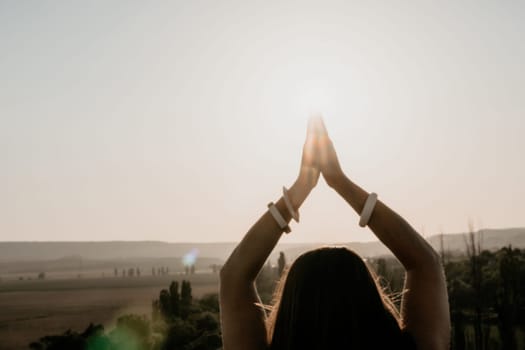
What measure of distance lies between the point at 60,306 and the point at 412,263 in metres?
80.4

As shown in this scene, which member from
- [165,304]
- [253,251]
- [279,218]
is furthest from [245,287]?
[165,304]

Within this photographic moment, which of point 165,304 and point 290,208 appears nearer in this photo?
point 290,208

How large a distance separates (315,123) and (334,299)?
66 centimetres

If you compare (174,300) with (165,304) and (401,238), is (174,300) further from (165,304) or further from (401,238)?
(401,238)

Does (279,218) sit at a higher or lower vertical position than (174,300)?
higher

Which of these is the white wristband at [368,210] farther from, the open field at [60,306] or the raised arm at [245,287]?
the open field at [60,306]

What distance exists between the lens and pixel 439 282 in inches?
82.0

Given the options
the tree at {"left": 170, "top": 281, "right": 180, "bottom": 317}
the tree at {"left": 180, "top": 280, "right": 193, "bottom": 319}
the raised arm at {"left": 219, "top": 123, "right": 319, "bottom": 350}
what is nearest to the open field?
the tree at {"left": 180, "top": 280, "right": 193, "bottom": 319}

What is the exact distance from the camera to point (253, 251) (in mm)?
2041

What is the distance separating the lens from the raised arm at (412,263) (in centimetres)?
201

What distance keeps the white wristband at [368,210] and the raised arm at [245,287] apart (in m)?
0.25

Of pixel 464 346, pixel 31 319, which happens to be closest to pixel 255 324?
pixel 464 346

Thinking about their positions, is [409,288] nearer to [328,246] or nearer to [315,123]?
[328,246]

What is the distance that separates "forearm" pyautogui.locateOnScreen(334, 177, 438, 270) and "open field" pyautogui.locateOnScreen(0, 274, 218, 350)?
4912 cm
